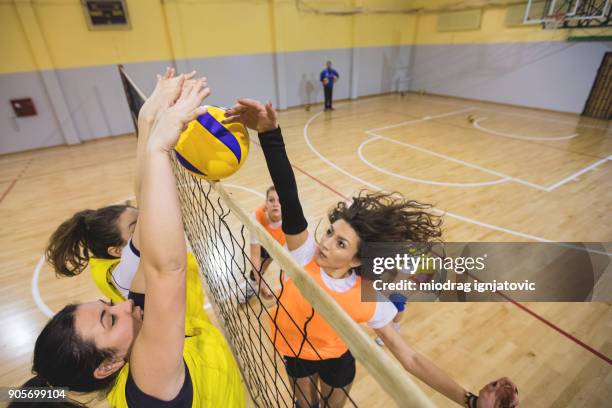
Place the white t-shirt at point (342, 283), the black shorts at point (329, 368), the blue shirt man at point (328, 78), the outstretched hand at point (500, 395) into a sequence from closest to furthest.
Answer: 1. the outstretched hand at point (500, 395)
2. the white t-shirt at point (342, 283)
3. the black shorts at point (329, 368)
4. the blue shirt man at point (328, 78)

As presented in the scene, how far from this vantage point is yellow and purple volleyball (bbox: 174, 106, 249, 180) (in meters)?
1.74

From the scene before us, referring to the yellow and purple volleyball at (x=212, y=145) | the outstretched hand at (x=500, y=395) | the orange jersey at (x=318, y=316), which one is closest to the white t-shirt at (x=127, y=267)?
the yellow and purple volleyball at (x=212, y=145)

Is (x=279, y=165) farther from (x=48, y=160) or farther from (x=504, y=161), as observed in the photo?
(x=48, y=160)

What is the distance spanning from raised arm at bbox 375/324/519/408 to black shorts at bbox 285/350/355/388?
488 millimetres

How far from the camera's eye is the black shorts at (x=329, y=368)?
183 cm

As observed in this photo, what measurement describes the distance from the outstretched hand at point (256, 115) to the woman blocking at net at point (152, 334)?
0.49m

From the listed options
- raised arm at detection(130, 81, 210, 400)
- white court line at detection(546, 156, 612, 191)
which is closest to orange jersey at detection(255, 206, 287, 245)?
raised arm at detection(130, 81, 210, 400)

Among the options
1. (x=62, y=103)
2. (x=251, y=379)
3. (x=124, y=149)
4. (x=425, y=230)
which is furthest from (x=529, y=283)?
(x=62, y=103)

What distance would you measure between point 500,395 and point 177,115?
131cm

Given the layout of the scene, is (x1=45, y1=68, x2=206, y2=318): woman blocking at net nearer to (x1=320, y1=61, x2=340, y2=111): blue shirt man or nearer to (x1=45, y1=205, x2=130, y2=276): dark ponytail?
(x1=45, y1=205, x2=130, y2=276): dark ponytail

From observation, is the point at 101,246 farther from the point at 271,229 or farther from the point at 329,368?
the point at 329,368

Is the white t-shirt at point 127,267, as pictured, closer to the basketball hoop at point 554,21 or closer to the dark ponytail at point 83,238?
the dark ponytail at point 83,238

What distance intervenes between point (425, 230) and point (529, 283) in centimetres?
272

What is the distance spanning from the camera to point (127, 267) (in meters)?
1.59
